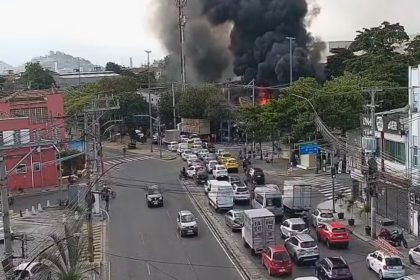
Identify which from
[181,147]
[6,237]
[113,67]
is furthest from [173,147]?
[113,67]

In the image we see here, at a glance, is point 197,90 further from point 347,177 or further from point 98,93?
point 347,177

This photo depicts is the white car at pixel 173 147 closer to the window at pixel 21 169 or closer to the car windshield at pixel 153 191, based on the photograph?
the window at pixel 21 169

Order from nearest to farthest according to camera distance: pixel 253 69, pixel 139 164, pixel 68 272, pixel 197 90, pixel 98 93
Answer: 1. pixel 68 272
2. pixel 139 164
3. pixel 197 90
4. pixel 98 93
5. pixel 253 69

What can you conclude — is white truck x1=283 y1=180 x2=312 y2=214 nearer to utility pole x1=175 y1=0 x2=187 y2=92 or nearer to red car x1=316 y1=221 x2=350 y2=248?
red car x1=316 y1=221 x2=350 y2=248

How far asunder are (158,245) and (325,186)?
19410mm

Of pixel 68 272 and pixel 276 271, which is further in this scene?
pixel 276 271

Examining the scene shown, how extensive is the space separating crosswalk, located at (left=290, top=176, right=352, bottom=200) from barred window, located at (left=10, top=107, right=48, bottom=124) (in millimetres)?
22299

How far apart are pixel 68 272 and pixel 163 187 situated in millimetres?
29252

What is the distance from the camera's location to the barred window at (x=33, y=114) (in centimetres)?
5405

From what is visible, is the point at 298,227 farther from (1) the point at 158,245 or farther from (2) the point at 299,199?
(1) the point at 158,245

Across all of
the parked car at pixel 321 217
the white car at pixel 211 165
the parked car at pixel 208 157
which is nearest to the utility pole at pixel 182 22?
the parked car at pixel 208 157

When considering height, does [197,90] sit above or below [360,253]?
above

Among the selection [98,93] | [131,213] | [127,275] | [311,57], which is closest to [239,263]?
[127,275]

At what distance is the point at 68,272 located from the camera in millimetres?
20172
